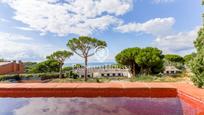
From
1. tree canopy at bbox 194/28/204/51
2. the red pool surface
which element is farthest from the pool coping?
tree canopy at bbox 194/28/204/51

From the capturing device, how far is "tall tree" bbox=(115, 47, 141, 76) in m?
35.3

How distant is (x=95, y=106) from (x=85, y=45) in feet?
94.1

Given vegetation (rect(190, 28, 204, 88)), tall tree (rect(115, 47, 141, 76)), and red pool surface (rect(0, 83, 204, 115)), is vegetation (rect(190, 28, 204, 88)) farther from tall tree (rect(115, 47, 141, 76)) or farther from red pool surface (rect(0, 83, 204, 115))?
tall tree (rect(115, 47, 141, 76))

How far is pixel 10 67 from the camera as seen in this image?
116ft

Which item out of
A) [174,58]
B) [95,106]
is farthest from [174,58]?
[95,106]

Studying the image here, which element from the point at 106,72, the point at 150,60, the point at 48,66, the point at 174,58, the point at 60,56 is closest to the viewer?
the point at 150,60

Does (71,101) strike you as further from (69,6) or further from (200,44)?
(69,6)

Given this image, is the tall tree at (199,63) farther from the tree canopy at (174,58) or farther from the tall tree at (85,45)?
the tree canopy at (174,58)

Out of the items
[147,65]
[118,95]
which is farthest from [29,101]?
[147,65]

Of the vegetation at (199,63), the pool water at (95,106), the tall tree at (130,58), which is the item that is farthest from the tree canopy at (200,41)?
the tall tree at (130,58)

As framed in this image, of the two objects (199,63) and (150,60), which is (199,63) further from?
(150,60)

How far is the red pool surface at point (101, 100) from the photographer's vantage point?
425cm

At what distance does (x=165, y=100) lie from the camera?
16.4ft

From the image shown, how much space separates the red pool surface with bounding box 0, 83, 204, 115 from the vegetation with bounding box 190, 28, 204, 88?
1.22 feet
